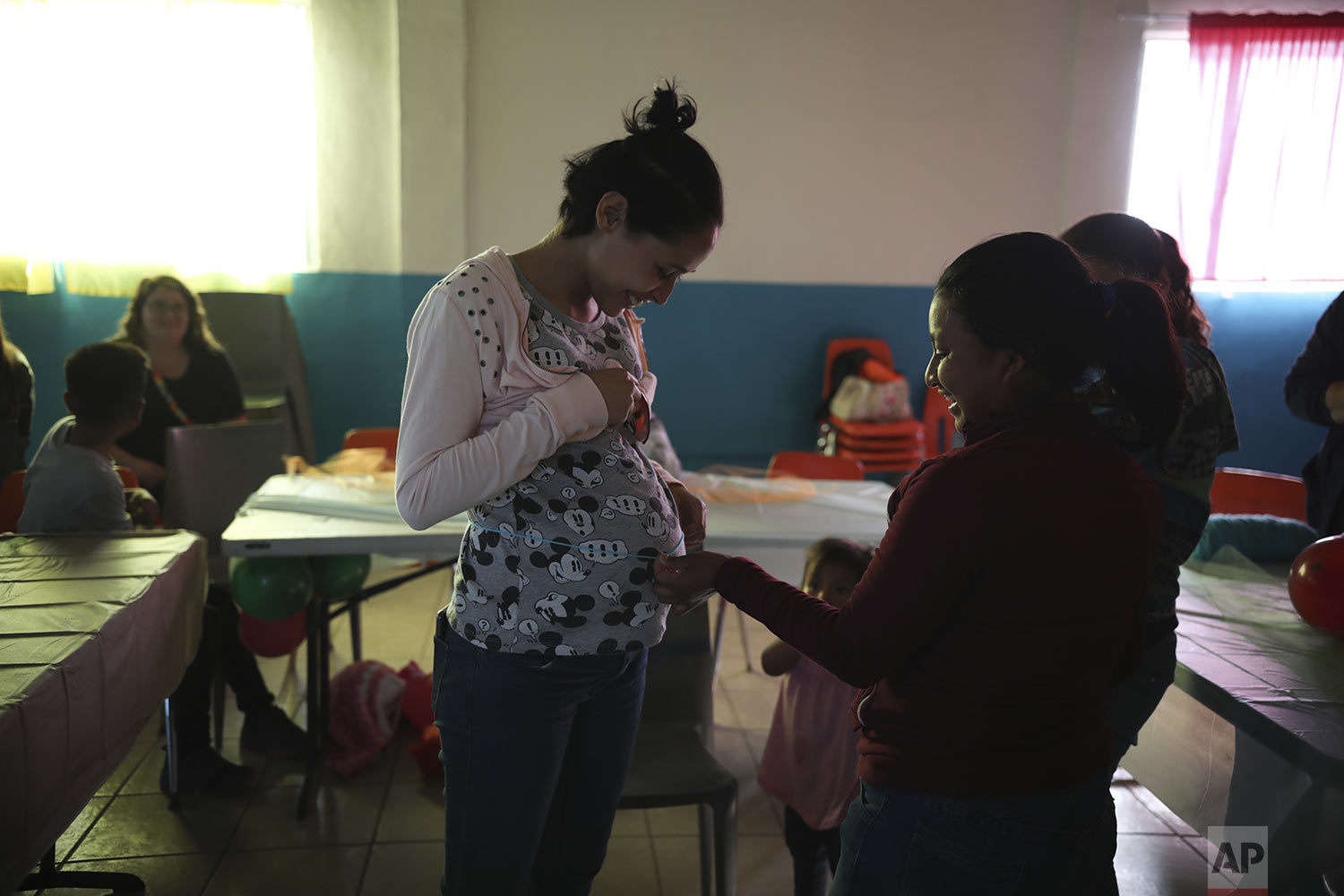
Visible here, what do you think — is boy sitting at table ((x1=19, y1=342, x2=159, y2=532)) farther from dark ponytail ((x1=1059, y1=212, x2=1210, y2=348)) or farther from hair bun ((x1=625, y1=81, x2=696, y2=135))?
dark ponytail ((x1=1059, y1=212, x2=1210, y2=348))

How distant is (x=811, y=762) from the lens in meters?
1.92

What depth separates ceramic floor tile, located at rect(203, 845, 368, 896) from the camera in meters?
2.16

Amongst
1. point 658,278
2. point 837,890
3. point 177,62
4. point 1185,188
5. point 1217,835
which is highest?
point 177,62

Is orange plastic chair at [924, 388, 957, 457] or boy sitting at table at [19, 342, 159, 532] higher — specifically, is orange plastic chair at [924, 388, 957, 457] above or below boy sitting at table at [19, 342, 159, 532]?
below

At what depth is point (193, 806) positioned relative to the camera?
98.1 inches

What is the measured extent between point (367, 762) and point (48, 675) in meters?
1.44

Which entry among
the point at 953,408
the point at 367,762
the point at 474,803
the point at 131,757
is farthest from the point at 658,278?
the point at 131,757

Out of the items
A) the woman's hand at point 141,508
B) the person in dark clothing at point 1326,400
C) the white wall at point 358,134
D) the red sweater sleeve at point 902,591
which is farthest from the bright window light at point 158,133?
the red sweater sleeve at point 902,591

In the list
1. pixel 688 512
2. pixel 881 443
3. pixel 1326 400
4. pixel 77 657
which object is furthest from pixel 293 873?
pixel 881 443

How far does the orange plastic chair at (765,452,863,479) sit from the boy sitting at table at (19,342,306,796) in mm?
1826

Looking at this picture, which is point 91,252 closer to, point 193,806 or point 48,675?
point 193,806

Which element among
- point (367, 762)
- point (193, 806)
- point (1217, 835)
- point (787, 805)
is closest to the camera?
point (1217, 835)

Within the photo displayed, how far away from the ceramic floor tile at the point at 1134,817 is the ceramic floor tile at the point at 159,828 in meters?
2.31

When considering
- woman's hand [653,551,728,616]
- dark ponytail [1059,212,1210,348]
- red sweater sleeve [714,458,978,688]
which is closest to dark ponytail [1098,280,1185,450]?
red sweater sleeve [714,458,978,688]
